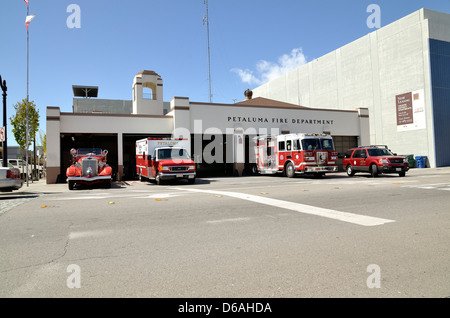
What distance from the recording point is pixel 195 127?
81.8 ft

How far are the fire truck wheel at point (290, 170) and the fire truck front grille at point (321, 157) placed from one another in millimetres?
1649

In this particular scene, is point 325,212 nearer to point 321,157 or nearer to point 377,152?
point 321,157

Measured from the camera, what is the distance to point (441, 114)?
1218 inches

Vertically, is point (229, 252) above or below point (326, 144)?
below

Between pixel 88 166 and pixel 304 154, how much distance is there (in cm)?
1213

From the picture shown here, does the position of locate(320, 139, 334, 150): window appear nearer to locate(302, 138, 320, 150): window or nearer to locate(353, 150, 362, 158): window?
locate(302, 138, 320, 150): window

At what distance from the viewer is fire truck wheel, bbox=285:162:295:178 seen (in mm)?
20391

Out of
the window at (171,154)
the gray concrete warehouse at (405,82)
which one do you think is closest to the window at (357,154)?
the window at (171,154)

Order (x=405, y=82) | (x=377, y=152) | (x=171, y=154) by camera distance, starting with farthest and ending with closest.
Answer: (x=405, y=82)
(x=377, y=152)
(x=171, y=154)

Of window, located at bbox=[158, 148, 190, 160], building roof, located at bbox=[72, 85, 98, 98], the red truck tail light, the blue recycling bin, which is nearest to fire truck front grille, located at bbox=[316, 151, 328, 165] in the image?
the red truck tail light

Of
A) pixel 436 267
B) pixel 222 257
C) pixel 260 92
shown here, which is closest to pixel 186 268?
pixel 222 257

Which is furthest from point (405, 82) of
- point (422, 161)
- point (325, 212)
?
point (325, 212)

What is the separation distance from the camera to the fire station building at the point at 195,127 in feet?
73.9

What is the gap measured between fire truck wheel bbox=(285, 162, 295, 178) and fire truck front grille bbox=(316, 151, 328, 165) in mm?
1649
